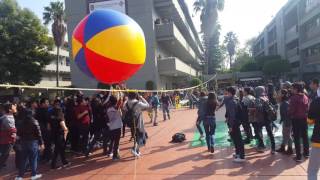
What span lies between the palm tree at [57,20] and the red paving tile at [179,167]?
29.6 metres

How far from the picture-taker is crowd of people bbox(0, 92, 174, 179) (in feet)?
24.4

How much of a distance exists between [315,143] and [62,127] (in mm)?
5311

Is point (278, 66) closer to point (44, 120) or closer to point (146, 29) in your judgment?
point (146, 29)

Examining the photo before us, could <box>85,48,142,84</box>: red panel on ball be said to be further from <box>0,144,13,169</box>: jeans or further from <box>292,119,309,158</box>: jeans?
<box>292,119,309,158</box>: jeans

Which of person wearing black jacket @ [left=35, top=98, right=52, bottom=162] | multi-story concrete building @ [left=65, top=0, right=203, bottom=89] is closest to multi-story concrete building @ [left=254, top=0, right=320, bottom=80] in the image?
multi-story concrete building @ [left=65, top=0, right=203, bottom=89]

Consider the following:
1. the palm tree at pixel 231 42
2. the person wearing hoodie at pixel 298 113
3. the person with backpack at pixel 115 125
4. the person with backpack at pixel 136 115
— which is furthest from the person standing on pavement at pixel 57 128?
the palm tree at pixel 231 42

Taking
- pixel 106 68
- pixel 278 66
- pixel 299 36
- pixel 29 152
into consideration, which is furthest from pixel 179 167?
pixel 278 66

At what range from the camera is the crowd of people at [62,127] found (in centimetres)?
743

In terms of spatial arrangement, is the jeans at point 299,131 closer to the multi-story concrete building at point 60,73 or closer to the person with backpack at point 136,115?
the person with backpack at point 136,115

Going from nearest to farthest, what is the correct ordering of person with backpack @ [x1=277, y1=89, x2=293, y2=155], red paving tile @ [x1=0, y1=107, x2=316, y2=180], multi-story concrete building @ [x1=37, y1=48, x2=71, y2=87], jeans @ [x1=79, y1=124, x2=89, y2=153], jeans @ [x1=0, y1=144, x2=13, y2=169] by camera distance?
red paving tile @ [x1=0, y1=107, x2=316, y2=180] < jeans @ [x1=0, y1=144, x2=13, y2=169] < person with backpack @ [x1=277, y1=89, x2=293, y2=155] < jeans @ [x1=79, y1=124, x2=89, y2=153] < multi-story concrete building @ [x1=37, y1=48, x2=71, y2=87]

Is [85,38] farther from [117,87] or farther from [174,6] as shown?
[174,6]

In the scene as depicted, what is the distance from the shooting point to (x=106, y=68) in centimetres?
657

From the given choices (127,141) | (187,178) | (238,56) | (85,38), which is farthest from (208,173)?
(238,56)

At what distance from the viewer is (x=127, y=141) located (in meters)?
11.9
